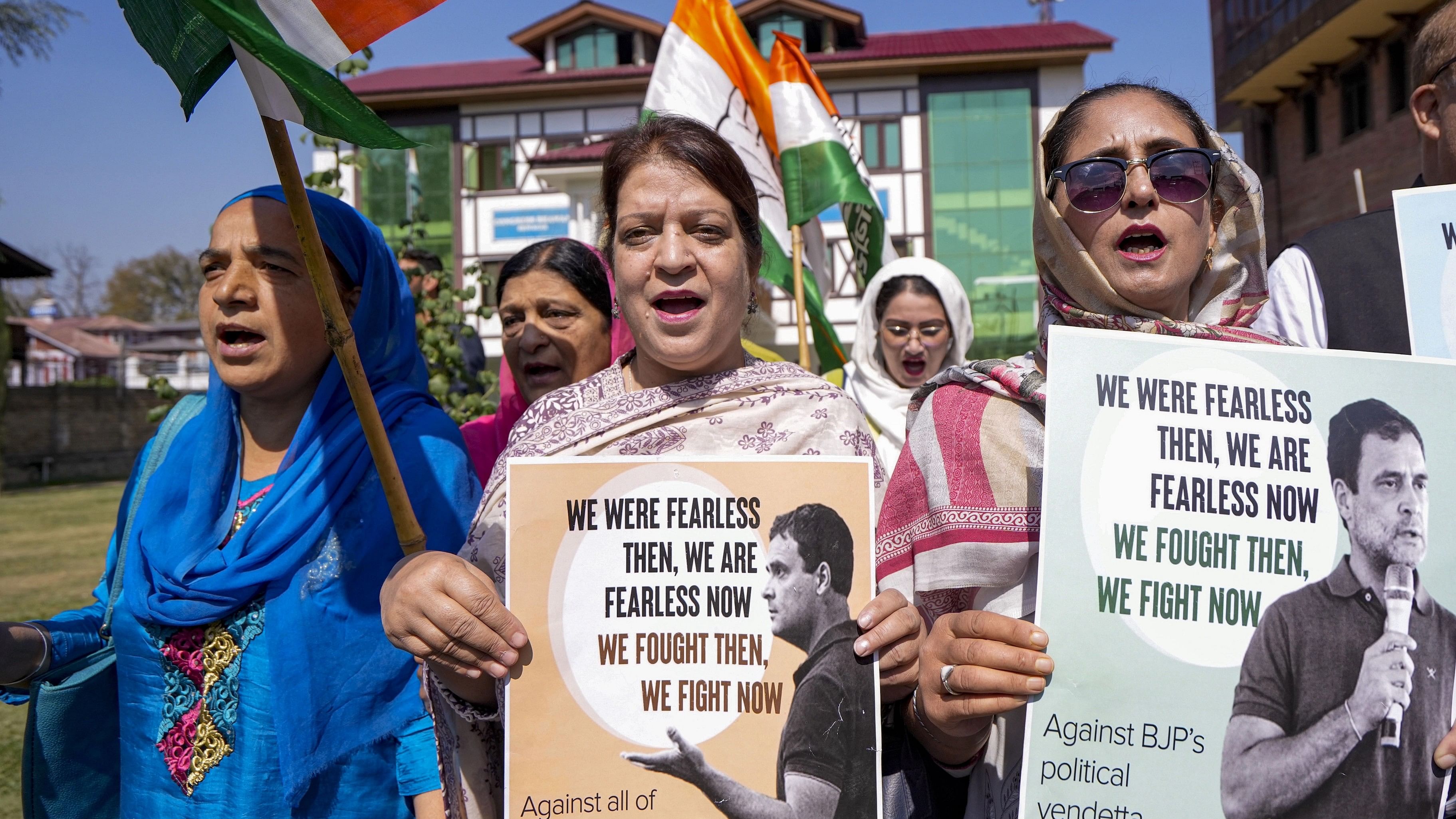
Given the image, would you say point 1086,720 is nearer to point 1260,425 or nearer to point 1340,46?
point 1260,425

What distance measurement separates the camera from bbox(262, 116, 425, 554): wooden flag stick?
166 cm

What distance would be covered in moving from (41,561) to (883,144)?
18589mm

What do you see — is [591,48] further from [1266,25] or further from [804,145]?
[804,145]

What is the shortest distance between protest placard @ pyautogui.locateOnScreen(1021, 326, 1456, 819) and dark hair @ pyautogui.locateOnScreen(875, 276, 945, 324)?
3260 millimetres

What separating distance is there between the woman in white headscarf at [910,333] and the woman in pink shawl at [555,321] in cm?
159

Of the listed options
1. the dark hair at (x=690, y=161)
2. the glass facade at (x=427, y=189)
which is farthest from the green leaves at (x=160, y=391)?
the glass facade at (x=427, y=189)

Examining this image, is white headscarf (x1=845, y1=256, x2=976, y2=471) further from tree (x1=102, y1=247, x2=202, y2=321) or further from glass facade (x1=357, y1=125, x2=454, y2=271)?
tree (x1=102, y1=247, x2=202, y2=321)

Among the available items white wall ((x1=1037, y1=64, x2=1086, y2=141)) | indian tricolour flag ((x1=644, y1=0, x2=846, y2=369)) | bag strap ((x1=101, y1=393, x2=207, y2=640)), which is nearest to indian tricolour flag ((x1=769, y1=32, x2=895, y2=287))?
indian tricolour flag ((x1=644, y1=0, x2=846, y2=369))

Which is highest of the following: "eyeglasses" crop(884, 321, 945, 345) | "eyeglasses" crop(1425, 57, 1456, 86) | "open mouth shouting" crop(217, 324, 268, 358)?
"eyeglasses" crop(1425, 57, 1456, 86)

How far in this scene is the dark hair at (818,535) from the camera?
1.60 meters

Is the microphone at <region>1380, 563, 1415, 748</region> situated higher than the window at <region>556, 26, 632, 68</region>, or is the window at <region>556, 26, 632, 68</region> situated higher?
the window at <region>556, 26, 632, 68</region>

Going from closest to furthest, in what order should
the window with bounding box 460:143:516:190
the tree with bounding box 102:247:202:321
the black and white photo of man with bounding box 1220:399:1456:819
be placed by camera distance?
the black and white photo of man with bounding box 1220:399:1456:819
the window with bounding box 460:143:516:190
the tree with bounding box 102:247:202:321

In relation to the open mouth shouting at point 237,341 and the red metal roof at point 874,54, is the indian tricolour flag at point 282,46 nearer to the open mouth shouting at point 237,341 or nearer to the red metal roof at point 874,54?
the open mouth shouting at point 237,341

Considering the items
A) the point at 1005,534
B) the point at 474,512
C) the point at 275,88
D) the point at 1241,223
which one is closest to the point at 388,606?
→ the point at 474,512
